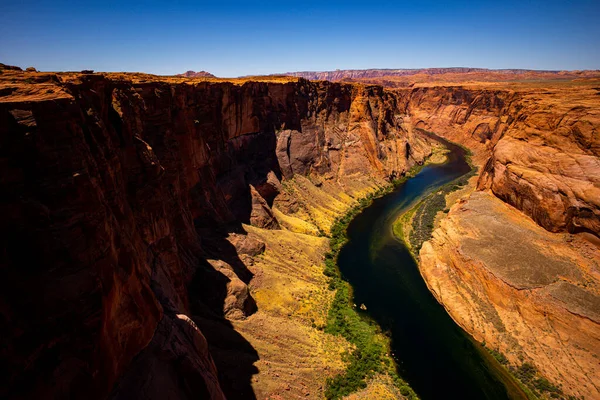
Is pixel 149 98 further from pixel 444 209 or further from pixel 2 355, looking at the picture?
pixel 444 209

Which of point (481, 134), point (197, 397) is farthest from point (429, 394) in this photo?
point (481, 134)

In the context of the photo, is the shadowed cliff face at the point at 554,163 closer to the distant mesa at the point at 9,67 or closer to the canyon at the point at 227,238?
the canyon at the point at 227,238

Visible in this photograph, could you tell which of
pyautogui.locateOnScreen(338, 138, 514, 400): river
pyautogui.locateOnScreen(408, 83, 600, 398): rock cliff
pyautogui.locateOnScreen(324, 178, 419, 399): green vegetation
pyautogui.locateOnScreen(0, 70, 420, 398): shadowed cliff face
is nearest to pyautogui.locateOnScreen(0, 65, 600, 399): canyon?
pyautogui.locateOnScreen(0, 70, 420, 398): shadowed cliff face

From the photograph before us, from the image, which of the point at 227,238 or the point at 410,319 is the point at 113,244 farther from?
the point at 410,319

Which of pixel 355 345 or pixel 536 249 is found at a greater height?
pixel 536 249

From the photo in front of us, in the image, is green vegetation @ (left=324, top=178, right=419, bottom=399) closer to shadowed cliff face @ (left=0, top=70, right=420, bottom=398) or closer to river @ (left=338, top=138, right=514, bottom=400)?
river @ (left=338, top=138, right=514, bottom=400)

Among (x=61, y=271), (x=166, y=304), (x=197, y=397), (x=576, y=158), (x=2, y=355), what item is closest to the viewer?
(x=2, y=355)

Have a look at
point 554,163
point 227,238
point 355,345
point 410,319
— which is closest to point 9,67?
point 227,238
